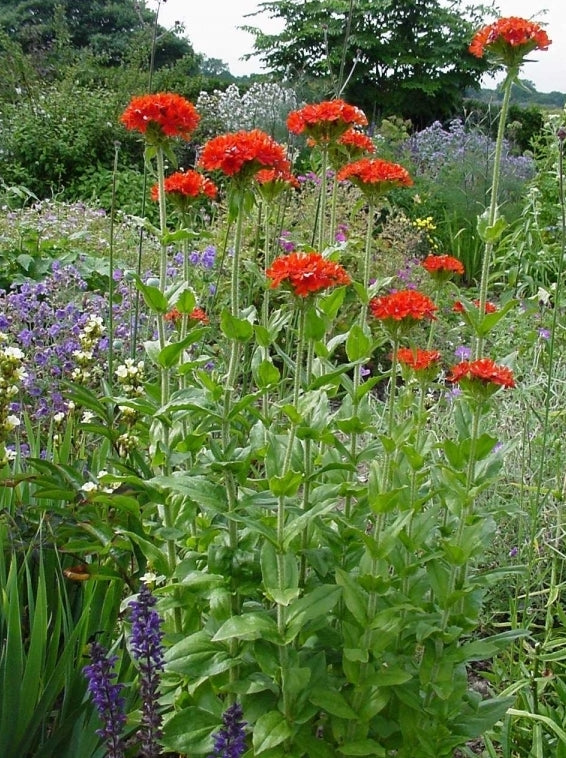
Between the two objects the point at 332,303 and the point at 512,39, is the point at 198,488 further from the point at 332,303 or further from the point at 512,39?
the point at 512,39

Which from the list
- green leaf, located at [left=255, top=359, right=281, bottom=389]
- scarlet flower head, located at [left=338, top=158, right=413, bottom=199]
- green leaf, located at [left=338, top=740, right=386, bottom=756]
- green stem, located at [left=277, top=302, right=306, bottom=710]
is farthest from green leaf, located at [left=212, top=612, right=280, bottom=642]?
scarlet flower head, located at [left=338, top=158, right=413, bottom=199]

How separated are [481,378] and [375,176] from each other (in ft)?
1.81

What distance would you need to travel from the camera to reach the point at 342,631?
158 cm

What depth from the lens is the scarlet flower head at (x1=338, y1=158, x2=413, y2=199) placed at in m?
1.71

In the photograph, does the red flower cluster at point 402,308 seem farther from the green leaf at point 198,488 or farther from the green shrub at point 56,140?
the green shrub at point 56,140

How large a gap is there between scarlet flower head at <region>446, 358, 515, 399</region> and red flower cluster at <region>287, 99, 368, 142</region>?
64 centimetres

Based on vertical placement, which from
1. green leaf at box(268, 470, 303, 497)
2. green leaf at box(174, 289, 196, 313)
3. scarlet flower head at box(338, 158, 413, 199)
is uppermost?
scarlet flower head at box(338, 158, 413, 199)

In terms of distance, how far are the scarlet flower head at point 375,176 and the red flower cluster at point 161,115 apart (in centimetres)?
37

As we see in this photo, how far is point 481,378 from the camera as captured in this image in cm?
141

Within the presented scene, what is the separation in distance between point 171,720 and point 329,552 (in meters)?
0.44

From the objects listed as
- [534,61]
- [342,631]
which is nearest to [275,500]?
[342,631]

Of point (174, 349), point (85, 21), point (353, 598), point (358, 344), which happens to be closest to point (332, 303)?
point (358, 344)

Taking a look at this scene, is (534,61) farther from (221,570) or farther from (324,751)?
(324,751)

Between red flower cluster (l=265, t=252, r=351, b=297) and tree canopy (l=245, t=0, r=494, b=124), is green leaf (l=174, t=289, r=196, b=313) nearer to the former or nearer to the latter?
red flower cluster (l=265, t=252, r=351, b=297)
